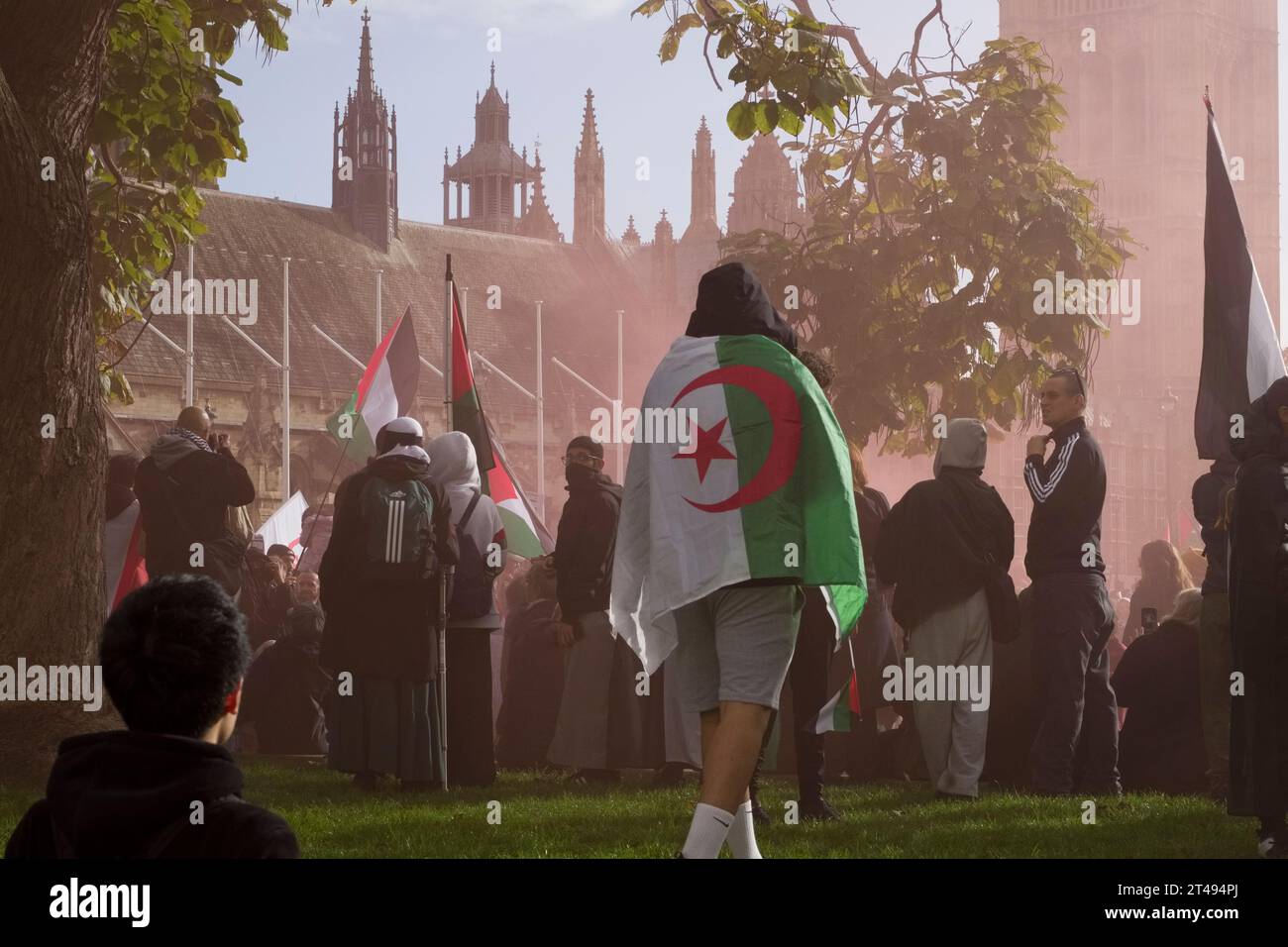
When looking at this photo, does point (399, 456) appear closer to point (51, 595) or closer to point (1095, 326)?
point (51, 595)

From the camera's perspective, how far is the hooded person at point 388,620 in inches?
367

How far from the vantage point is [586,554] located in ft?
32.7

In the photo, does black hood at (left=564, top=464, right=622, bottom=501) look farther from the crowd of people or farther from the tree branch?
the tree branch

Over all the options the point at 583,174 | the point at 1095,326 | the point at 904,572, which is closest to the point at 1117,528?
the point at 583,174

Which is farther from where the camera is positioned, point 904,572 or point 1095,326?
point 1095,326

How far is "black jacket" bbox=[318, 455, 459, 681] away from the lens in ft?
30.7

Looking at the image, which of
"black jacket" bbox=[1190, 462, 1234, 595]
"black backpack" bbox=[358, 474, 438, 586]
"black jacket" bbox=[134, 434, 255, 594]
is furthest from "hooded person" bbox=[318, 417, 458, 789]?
"black jacket" bbox=[1190, 462, 1234, 595]

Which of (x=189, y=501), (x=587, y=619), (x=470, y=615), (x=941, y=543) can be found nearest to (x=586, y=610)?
(x=587, y=619)

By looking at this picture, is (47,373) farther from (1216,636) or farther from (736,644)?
(1216,636)

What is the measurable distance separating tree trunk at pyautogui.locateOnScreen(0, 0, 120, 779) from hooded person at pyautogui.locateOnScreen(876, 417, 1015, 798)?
4130 mm

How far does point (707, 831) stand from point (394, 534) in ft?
→ 13.8
